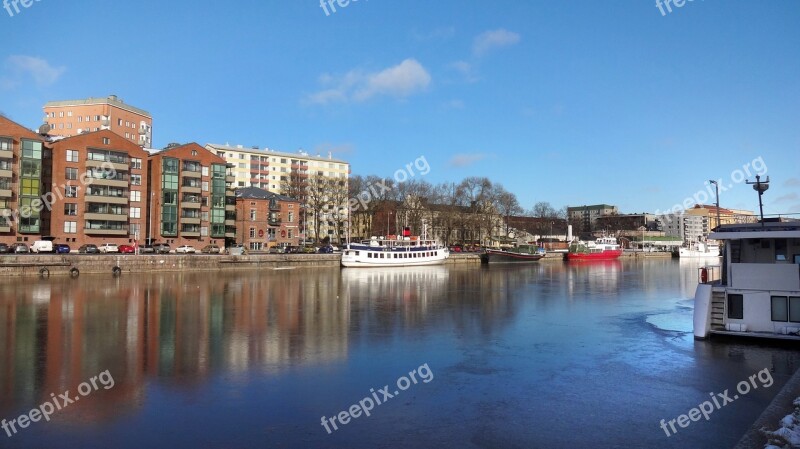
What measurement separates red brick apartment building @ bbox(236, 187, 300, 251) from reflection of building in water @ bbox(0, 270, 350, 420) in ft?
177

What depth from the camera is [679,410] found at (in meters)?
11.0

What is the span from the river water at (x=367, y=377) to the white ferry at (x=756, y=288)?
88 centimetres

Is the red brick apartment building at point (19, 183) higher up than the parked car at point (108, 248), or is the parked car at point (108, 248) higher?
the red brick apartment building at point (19, 183)

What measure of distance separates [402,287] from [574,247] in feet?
236

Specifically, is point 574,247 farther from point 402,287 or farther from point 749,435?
point 749,435

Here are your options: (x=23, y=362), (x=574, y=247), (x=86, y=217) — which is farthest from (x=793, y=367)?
(x=574, y=247)

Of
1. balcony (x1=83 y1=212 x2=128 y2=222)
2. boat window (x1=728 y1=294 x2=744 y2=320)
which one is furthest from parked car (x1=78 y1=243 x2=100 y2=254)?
boat window (x1=728 y1=294 x2=744 y2=320)

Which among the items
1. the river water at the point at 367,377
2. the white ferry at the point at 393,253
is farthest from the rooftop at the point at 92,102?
the river water at the point at 367,377

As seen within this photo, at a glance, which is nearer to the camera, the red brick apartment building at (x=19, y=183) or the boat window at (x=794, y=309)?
the boat window at (x=794, y=309)

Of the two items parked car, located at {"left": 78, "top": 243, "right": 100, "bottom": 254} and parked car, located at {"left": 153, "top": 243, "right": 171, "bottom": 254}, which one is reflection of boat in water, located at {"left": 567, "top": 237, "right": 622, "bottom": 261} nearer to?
parked car, located at {"left": 153, "top": 243, "right": 171, "bottom": 254}

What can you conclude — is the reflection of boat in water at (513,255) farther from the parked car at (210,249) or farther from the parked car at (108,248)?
the parked car at (108,248)

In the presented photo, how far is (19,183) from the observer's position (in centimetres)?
6519

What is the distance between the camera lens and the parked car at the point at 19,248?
186 ft

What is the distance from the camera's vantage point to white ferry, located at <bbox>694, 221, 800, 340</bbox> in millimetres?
17562
